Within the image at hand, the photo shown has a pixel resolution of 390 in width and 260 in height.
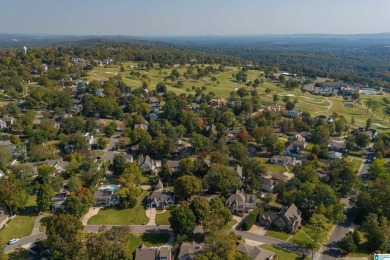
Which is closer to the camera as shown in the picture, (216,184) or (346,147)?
(216,184)

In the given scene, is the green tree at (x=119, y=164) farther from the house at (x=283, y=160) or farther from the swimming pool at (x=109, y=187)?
the house at (x=283, y=160)

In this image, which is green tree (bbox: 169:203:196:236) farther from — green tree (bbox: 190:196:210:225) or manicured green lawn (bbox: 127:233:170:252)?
manicured green lawn (bbox: 127:233:170:252)

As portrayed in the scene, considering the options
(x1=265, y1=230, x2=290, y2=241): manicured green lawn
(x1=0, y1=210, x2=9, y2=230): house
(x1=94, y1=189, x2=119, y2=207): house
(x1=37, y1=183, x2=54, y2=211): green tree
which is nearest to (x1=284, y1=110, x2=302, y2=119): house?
(x1=265, y1=230, x2=290, y2=241): manicured green lawn

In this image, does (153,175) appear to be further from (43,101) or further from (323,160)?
A: (43,101)

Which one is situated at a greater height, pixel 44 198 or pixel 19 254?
pixel 44 198

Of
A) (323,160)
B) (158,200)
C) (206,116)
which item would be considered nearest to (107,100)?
(206,116)

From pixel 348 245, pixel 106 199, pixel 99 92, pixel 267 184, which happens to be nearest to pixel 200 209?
pixel 106 199

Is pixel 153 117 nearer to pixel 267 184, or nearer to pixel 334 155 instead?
pixel 267 184
